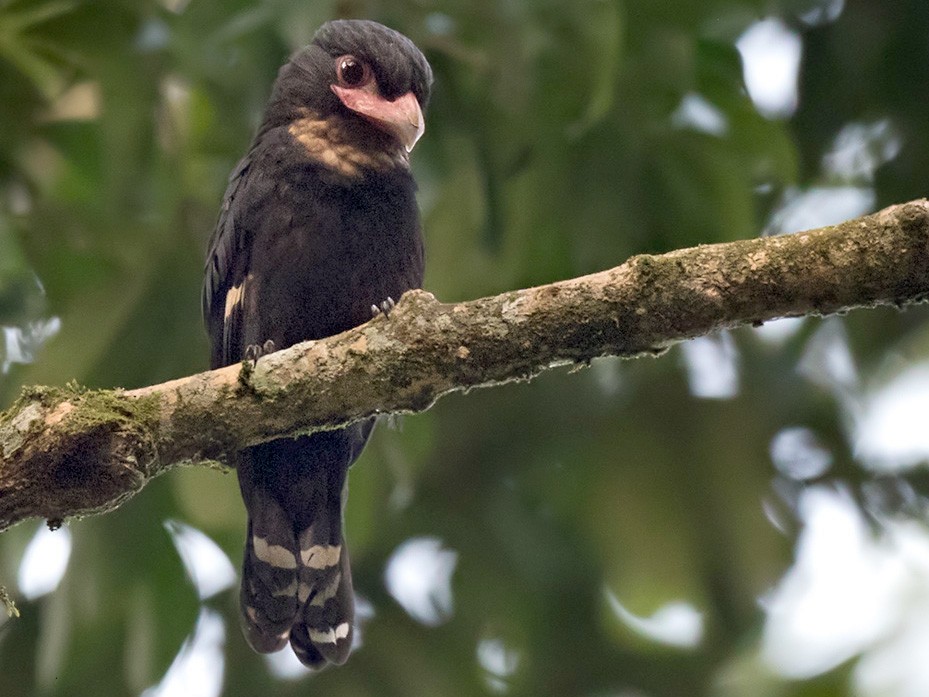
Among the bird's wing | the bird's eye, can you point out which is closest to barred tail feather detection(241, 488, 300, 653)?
the bird's wing

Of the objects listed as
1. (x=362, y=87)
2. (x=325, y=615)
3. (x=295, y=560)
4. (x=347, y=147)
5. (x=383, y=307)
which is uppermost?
(x=362, y=87)

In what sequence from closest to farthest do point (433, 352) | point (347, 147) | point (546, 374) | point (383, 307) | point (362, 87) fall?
point (433, 352) < point (383, 307) < point (347, 147) < point (362, 87) < point (546, 374)

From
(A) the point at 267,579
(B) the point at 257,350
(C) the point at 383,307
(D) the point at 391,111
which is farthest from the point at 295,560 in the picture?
A: (D) the point at 391,111

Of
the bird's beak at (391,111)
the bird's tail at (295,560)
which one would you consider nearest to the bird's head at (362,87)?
the bird's beak at (391,111)

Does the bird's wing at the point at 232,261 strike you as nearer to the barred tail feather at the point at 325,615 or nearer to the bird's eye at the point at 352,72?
the bird's eye at the point at 352,72

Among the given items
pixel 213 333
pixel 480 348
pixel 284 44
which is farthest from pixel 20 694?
pixel 480 348

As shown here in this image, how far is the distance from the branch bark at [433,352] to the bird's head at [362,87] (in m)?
0.99

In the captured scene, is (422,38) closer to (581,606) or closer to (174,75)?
(174,75)

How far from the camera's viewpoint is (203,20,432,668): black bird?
3.24 metres

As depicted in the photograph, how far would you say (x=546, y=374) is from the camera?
15.1 feet

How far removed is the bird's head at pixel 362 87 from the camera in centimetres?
340

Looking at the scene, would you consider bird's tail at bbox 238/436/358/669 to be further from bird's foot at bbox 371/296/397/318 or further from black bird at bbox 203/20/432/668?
→ bird's foot at bbox 371/296/397/318

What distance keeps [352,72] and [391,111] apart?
190 millimetres

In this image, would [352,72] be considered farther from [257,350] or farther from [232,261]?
[257,350]
